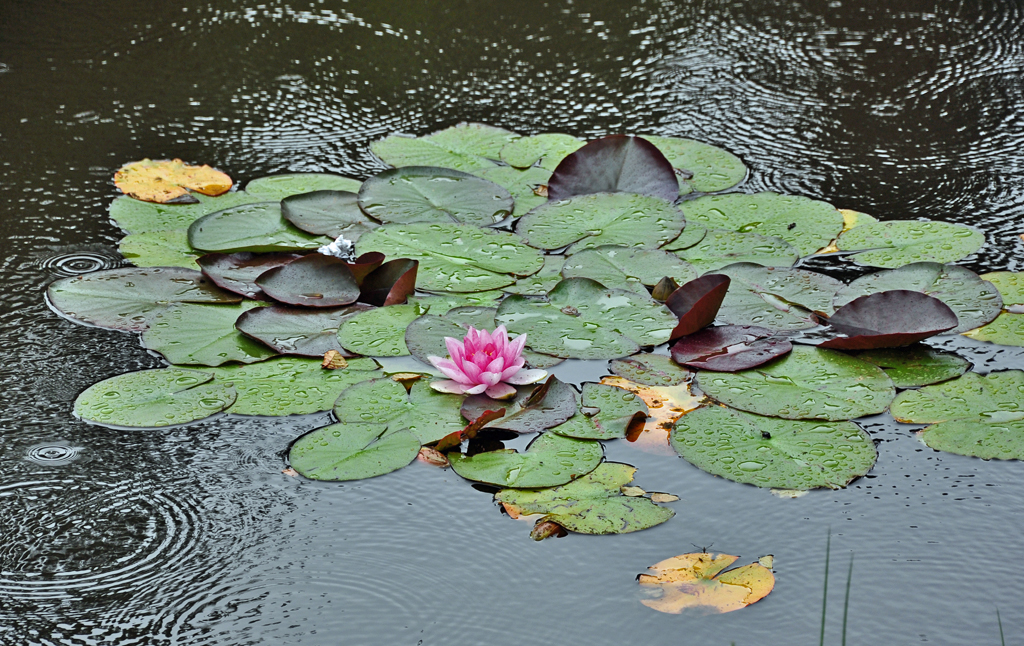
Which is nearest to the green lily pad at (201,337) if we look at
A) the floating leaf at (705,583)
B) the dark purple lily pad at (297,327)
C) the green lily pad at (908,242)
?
the dark purple lily pad at (297,327)

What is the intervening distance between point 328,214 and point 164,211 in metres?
0.47

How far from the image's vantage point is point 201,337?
210 cm

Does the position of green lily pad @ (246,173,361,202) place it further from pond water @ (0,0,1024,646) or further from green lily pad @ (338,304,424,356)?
green lily pad @ (338,304,424,356)

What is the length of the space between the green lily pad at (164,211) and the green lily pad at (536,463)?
122 cm

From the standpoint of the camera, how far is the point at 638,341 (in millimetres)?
2096

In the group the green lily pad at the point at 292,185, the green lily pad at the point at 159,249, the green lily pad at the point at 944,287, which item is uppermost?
the green lily pad at the point at 292,185

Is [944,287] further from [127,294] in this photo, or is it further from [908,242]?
[127,294]

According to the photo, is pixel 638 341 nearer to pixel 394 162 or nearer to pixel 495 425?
pixel 495 425

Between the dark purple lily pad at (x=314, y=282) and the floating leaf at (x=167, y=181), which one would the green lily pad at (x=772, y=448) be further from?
the floating leaf at (x=167, y=181)

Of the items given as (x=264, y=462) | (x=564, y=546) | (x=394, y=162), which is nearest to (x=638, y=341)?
(x=564, y=546)

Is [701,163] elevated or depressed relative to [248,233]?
elevated

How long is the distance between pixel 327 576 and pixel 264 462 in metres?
0.35

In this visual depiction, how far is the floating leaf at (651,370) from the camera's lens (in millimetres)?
1980

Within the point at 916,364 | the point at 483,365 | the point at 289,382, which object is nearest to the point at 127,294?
the point at 289,382
